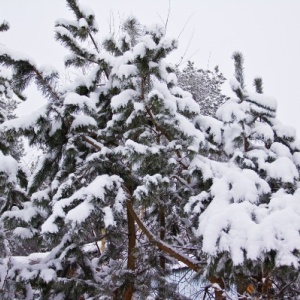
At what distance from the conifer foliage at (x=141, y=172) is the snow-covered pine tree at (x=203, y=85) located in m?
13.8

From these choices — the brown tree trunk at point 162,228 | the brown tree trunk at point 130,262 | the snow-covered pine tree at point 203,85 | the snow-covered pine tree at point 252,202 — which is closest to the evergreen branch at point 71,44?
the snow-covered pine tree at point 252,202

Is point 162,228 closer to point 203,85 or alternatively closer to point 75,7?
point 75,7

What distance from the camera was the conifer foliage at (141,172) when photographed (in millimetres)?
2666

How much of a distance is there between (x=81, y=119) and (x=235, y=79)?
1.71 m

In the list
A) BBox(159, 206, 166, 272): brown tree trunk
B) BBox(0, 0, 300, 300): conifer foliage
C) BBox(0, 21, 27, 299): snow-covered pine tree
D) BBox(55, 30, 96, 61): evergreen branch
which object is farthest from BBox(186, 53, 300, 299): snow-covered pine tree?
BBox(0, 21, 27, 299): snow-covered pine tree

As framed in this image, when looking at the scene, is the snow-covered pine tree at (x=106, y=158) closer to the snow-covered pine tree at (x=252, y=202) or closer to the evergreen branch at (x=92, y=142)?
the evergreen branch at (x=92, y=142)

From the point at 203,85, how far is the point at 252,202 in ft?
A: 60.6

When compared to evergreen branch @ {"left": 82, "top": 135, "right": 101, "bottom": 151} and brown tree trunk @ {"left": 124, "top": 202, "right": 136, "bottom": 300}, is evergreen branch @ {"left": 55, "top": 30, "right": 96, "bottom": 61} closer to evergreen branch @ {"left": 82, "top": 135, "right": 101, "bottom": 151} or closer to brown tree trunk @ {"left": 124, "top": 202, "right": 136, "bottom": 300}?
evergreen branch @ {"left": 82, "top": 135, "right": 101, "bottom": 151}

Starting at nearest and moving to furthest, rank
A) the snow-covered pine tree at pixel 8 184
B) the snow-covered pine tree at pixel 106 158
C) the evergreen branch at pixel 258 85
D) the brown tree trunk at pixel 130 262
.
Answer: the snow-covered pine tree at pixel 106 158 → the snow-covered pine tree at pixel 8 184 → the brown tree trunk at pixel 130 262 → the evergreen branch at pixel 258 85

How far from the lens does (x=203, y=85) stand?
20500 millimetres

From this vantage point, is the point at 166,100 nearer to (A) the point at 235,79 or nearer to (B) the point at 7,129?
(A) the point at 235,79

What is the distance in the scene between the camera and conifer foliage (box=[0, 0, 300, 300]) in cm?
267

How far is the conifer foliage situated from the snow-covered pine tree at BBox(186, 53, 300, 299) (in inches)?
0.4

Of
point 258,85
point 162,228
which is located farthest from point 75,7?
point 162,228
